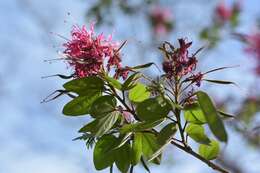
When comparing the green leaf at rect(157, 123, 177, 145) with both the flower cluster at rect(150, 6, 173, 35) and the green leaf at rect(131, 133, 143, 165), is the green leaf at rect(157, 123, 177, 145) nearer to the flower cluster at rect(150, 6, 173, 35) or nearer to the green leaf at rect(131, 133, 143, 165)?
the green leaf at rect(131, 133, 143, 165)

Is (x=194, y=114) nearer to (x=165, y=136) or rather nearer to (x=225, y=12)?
(x=165, y=136)

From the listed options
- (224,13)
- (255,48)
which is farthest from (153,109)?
(224,13)

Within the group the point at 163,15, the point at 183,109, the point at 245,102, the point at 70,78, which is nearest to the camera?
the point at 183,109

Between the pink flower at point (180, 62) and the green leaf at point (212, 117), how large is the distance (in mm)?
91

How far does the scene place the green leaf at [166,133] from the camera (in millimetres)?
1132

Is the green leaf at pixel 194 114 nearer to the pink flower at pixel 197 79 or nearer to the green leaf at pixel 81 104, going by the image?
the pink flower at pixel 197 79

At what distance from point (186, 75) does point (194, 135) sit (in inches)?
4.3

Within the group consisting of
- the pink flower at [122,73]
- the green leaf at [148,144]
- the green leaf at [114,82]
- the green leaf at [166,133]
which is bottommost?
the green leaf at [166,133]

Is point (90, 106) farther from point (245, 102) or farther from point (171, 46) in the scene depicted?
point (245, 102)

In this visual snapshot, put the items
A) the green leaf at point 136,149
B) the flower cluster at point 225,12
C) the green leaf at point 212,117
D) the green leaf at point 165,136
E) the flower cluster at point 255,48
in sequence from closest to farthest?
the green leaf at point 212,117
the green leaf at point 165,136
the green leaf at point 136,149
the flower cluster at point 255,48
the flower cluster at point 225,12

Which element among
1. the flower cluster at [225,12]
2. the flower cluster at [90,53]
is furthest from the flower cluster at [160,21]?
the flower cluster at [90,53]

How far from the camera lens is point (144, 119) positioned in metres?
1.16

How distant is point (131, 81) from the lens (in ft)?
3.91

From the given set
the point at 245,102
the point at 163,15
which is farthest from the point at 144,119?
the point at 163,15
